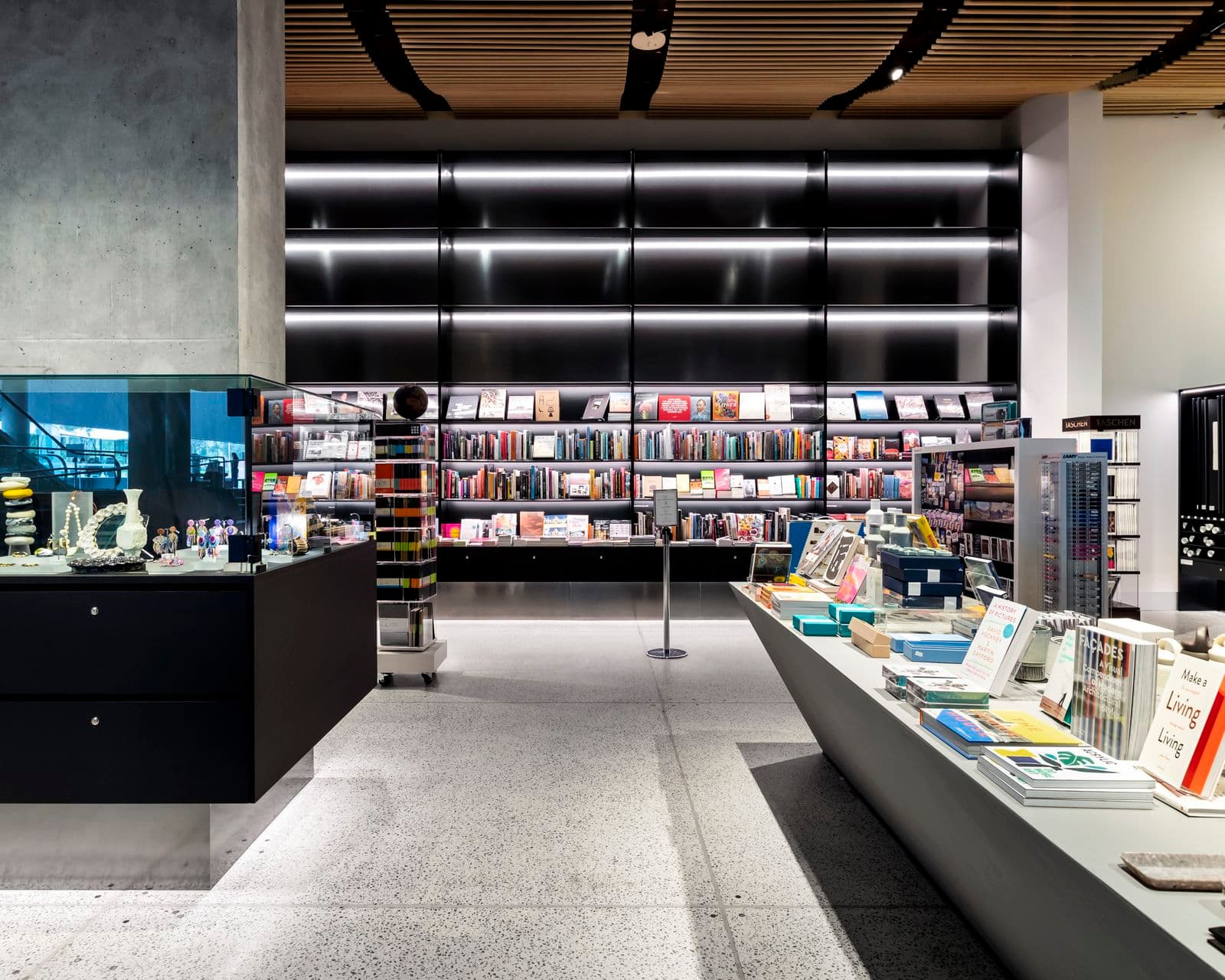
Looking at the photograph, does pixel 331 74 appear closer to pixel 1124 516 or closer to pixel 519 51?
pixel 519 51

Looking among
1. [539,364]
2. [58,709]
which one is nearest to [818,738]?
[58,709]

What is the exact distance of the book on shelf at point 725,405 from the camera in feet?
21.4

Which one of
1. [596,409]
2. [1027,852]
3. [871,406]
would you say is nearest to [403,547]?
[596,409]

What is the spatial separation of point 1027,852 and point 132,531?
8.14 feet

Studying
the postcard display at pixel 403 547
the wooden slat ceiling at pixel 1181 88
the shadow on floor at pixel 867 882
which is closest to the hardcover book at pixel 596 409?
the postcard display at pixel 403 547

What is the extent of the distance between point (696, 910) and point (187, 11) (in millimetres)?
4583

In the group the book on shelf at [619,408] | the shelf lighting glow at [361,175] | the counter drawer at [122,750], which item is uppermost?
the shelf lighting glow at [361,175]

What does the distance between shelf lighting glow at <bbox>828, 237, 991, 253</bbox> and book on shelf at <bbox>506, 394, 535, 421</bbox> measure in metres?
2.95

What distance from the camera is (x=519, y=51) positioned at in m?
5.41

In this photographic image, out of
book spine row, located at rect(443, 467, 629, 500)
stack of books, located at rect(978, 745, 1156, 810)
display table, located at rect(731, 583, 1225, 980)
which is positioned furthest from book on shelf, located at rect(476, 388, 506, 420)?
stack of books, located at rect(978, 745, 1156, 810)

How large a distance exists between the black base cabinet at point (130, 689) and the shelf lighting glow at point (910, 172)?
6085 millimetres

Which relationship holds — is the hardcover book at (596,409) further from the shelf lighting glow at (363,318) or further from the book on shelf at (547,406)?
the shelf lighting glow at (363,318)

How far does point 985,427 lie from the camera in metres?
5.32

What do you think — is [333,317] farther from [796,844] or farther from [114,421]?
[796,844]
